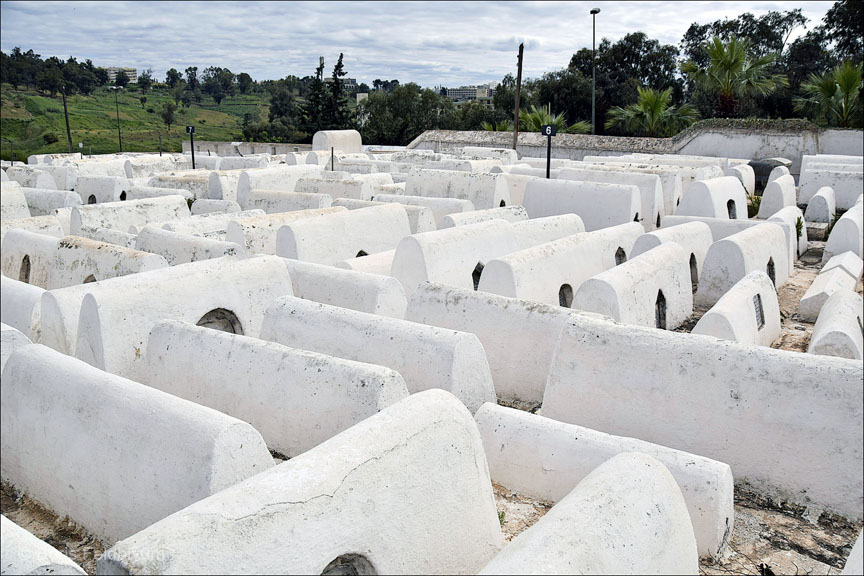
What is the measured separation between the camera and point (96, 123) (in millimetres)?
44812

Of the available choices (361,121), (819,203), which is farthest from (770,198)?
(361,121)

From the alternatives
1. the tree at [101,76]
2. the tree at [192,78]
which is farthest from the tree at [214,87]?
the tree at [101,76]

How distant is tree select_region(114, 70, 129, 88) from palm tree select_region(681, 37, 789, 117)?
5394 cm

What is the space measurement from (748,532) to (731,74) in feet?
71.5

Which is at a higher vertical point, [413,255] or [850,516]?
[413,255]

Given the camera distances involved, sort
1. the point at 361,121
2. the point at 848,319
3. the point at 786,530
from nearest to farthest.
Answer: the point at 786,530
the point at 848,319
the point at 361,121

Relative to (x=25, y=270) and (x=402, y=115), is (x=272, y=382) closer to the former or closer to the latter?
(x=25, y=270)

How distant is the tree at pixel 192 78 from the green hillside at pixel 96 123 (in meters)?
10.8

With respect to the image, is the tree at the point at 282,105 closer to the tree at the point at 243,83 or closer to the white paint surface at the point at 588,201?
the tree at the point at 243,83

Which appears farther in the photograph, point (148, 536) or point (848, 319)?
point (848, 319)

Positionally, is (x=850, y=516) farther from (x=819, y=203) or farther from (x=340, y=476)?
(x=819, y=203)

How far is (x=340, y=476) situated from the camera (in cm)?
307

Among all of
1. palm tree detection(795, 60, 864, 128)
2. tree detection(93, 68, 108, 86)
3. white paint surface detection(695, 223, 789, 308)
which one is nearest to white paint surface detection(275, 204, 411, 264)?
white paint surface detection(695, 223, 789, 308)

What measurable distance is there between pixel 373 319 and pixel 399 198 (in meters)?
7.45
